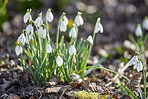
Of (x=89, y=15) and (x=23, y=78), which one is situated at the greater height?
(x=89, y=15)

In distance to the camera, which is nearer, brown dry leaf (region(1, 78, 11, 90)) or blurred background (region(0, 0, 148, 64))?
brown dry leaf (region(1, 78, 11, 90))

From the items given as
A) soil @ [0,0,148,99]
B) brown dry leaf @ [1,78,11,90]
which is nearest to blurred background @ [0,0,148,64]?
soil @ [0,0,148,99]

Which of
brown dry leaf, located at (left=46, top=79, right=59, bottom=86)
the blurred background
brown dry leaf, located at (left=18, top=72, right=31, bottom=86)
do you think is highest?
the blurred background

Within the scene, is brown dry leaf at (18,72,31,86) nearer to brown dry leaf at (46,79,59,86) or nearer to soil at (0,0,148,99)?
soil at (0,0,148,99)

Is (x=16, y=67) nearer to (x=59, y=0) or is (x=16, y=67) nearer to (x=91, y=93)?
(x=91, y=93)

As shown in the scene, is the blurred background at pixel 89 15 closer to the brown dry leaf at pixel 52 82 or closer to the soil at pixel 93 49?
the soil at pixel 93 49

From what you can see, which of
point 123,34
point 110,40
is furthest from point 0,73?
point 123,34

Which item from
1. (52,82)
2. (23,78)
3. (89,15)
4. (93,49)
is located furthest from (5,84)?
(89,15)

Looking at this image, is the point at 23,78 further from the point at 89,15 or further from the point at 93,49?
the point at 89,15

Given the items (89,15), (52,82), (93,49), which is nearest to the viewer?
(52,82)
